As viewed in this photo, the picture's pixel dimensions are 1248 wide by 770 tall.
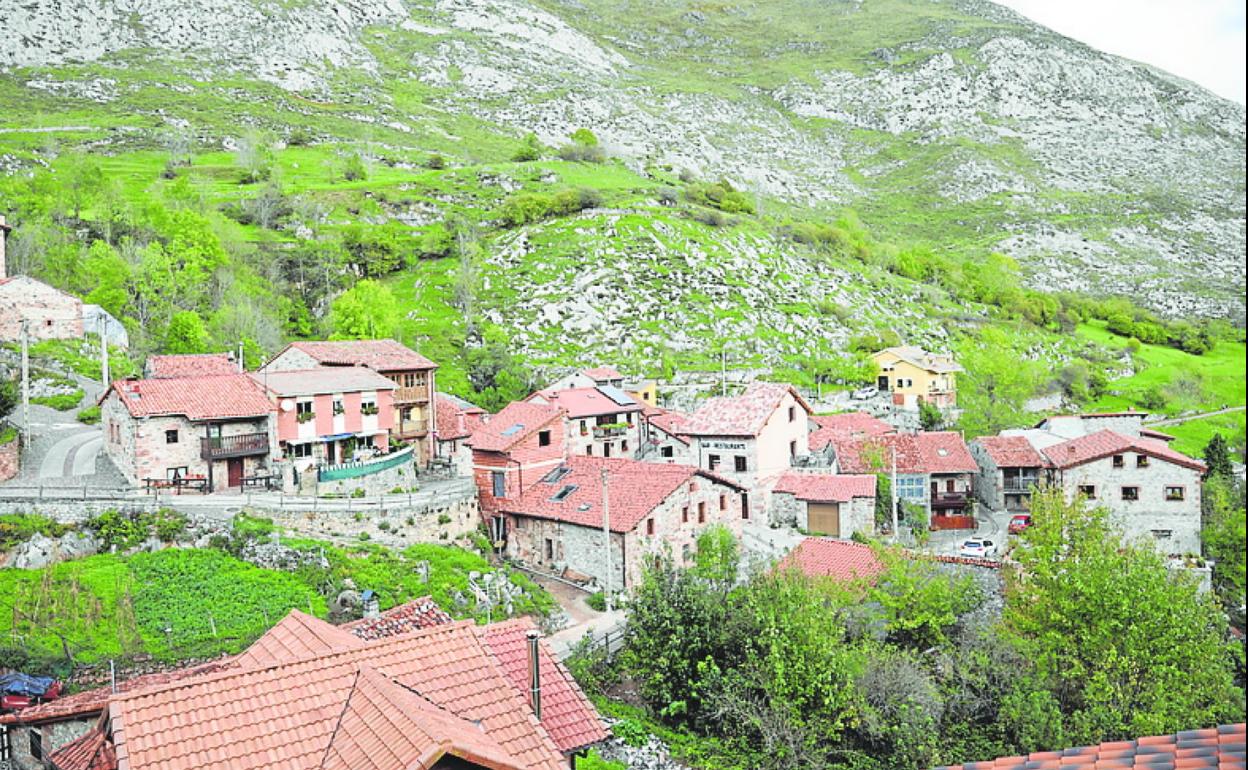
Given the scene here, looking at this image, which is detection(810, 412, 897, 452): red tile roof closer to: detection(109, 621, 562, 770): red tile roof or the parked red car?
the parked red car

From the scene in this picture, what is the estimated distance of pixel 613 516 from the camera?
101 feet

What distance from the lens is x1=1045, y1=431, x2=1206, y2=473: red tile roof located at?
42.3m

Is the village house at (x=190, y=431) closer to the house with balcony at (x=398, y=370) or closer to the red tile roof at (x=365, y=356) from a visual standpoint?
the house with balcony at (x=398, y=370)

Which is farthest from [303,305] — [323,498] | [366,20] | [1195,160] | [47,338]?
[1195,160]

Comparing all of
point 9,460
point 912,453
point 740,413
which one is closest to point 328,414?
point 9,460

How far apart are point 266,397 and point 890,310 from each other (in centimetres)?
6782

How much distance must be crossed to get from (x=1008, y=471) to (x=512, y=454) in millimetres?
28287

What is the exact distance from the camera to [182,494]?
94.9 feet

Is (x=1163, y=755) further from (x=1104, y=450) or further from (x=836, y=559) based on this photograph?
(x=1104, y=450)

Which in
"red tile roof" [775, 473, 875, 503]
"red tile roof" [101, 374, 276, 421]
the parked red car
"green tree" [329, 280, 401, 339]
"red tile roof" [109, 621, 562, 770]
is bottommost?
the parked red car

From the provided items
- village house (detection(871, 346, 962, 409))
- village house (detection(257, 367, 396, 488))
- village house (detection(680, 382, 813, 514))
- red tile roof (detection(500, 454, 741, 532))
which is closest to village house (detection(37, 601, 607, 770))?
red tile roof (detection(500, 454, 741, 532))

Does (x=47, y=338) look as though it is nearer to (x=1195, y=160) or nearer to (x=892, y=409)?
(x=892, y=409)

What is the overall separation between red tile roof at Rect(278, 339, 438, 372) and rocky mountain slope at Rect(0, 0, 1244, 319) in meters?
48.6

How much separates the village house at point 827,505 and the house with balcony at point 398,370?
55.8 ft
